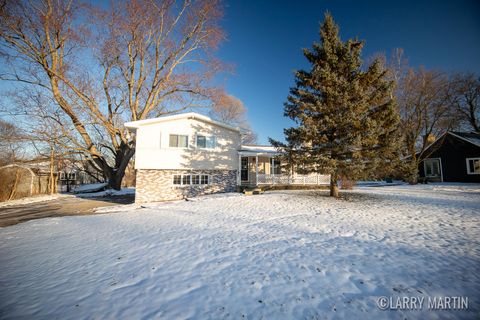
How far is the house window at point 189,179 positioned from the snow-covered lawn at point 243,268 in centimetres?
687

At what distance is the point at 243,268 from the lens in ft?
11.2

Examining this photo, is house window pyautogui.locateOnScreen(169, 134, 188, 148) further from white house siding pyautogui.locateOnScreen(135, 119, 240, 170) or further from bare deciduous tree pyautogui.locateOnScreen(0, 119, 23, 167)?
bare deciduous tree pyautogui.locateOnScreen(0, 119, 23, 167)

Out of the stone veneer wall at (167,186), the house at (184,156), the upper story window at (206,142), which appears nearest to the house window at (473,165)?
the house at (184,156)

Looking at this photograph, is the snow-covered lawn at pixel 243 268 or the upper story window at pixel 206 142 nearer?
the snow-covered lawn at pixel 243 268

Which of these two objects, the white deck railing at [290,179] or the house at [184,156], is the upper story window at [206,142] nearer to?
the house at [184,156]

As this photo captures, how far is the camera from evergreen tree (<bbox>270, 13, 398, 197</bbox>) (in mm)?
8766

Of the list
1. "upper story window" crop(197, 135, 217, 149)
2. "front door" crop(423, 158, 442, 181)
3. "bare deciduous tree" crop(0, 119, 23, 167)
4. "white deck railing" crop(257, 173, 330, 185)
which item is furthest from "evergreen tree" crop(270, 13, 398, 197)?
"bare deciduous tree" crop(0, 119, 23, 167)

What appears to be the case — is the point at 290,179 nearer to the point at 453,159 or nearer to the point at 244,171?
the point at 244,171

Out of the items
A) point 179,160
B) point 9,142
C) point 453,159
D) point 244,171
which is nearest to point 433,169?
point 453,159

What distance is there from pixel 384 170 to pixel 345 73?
5411mm

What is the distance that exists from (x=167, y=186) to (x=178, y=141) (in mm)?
A: 3325

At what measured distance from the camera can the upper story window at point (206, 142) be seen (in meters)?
13.9

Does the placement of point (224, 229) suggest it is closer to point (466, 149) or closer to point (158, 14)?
point (158, 14)

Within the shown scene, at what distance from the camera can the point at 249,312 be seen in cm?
234
